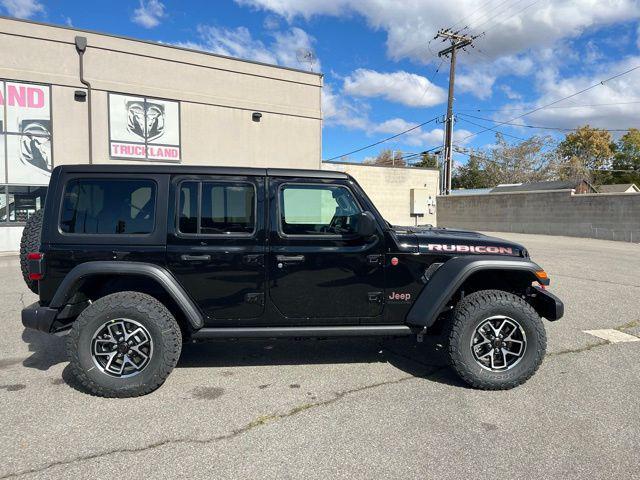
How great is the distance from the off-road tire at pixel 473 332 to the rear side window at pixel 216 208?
Answer: 6.33 ft

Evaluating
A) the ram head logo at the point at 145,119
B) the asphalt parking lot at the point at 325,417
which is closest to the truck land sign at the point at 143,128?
the ram head logo at the point at 145,119

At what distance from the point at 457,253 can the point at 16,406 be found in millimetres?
3694

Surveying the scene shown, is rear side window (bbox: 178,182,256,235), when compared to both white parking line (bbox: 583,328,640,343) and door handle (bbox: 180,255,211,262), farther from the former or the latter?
white parking line (bbox: 583,328,640,343)

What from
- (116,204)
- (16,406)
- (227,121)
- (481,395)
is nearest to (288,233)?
(116,204)

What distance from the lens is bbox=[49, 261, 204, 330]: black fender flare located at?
3.32 meters

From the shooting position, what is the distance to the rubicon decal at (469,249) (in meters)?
3.68

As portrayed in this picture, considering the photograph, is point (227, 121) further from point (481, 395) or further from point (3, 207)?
point (481, 395)

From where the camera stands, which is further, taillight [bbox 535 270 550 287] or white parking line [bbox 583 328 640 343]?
white parking line [bbox 583 328 640 343]

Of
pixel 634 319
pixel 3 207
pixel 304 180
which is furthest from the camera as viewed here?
pixel 3 207

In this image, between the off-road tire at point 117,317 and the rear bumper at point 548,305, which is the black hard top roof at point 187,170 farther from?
the rear bumper at point 548,305

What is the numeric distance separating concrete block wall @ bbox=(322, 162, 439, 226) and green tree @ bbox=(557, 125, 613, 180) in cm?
3452

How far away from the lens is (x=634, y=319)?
573 cm

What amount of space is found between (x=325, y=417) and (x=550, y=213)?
1993 centimetres

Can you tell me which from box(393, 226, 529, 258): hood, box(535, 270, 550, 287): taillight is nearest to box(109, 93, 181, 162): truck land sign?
box(393, 226, 529, 258): hood
